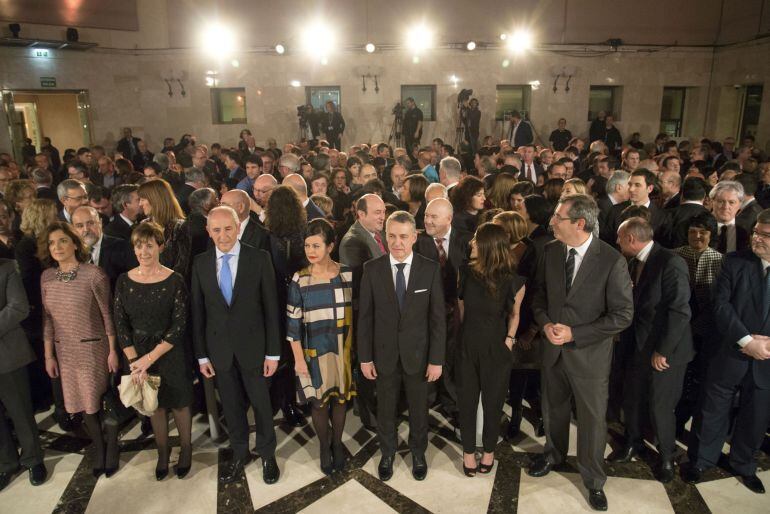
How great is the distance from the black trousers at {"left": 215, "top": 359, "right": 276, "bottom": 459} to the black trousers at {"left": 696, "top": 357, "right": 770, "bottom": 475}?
2789 millimetres

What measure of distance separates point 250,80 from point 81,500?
12.2 m

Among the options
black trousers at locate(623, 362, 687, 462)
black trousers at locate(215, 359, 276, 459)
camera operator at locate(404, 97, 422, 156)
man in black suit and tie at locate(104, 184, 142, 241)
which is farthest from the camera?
camera operator at locate(404, 97, 422, 156)

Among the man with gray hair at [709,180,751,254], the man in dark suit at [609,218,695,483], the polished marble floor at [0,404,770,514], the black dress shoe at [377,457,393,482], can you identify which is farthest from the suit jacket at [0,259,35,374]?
the man with gray hair at [709,180,751,254]

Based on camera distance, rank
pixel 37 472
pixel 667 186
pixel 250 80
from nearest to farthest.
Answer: pixel 37 472 → pixel 667 186 → pixel 250 80

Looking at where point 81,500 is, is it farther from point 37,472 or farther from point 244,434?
point 244,434

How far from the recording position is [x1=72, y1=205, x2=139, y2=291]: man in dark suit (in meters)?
3.65

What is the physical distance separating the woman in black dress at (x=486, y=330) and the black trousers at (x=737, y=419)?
1.29 m

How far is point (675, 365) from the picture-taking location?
3.09 meters

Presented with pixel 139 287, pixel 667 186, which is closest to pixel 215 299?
pixel 139 287

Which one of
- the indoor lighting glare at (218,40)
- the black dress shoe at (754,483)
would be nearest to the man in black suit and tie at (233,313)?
the black dress shoe at (754,483)

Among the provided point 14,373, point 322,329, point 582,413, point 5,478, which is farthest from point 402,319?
point 5,478

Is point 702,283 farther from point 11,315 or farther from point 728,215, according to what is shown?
point 11,315

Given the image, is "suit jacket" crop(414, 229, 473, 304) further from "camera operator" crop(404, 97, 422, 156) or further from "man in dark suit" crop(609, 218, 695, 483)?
"camera operator" crop(404, 97, 422, 156)

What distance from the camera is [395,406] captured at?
3291mm
